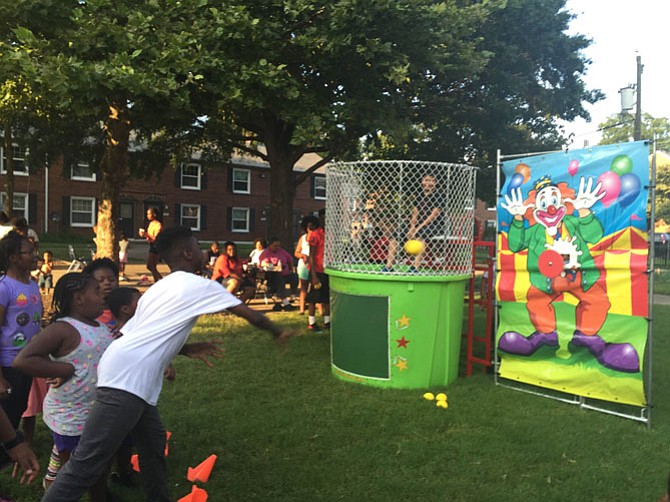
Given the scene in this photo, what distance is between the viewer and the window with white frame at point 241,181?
113 ft

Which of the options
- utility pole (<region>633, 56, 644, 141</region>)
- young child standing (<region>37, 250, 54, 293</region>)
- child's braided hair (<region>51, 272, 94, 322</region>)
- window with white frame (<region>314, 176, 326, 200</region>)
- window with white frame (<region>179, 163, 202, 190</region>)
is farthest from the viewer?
window with white frame (<region>314, 176, 326, 200</region>)

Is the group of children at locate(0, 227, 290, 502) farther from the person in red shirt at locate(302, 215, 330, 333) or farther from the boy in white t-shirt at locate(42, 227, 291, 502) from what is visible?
the person in red shirt at locate(302, 215, 330, 333)

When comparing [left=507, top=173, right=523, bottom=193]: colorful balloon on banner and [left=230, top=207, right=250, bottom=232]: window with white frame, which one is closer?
[left=507, top=173, right=523, bottom=193]: colorful balloon on banner

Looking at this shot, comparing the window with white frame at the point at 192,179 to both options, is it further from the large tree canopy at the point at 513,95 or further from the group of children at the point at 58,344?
the group of children at the point at 58,344

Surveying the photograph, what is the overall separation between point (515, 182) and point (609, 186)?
3.28 feet

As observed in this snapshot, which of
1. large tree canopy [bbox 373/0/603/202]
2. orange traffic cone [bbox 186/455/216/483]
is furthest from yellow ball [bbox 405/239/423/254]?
large tree canopy [bbox 373/0/603/202]

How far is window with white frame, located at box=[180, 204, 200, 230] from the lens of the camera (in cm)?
3238

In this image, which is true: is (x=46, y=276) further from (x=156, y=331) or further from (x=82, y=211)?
(x=82, y=211)

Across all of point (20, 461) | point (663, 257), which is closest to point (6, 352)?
point (20, 461)

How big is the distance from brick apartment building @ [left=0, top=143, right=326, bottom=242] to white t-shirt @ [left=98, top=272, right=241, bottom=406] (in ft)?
77.6

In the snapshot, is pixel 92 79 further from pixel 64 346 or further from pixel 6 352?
pixel 64 346

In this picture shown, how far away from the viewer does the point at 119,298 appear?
323 centimetres

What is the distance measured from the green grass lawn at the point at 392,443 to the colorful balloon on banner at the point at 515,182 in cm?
217

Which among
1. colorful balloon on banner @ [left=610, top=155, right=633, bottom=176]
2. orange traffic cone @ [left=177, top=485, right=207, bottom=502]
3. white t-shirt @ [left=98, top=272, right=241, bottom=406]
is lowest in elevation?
orange traffic cone @ [left=177, top=485, right=207, bottom=502]
